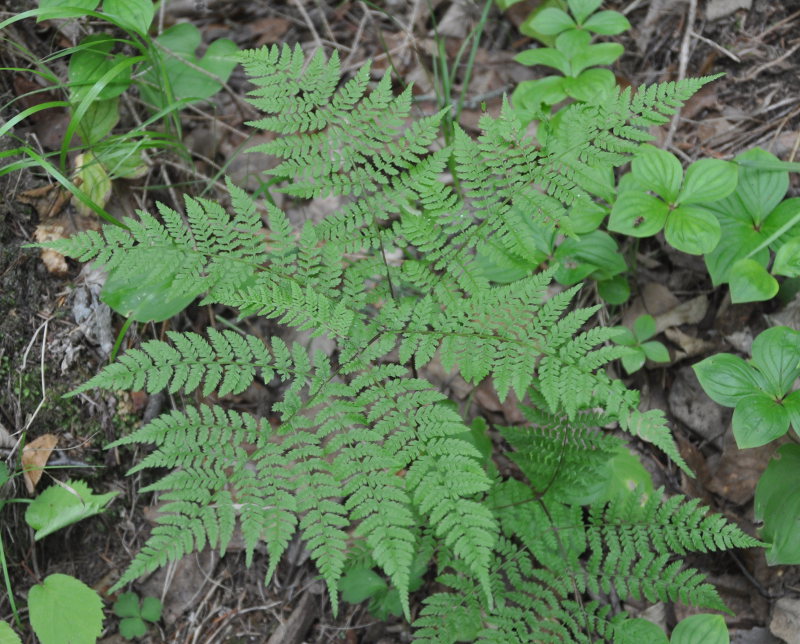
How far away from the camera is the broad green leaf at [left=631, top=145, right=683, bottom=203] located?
124 inches

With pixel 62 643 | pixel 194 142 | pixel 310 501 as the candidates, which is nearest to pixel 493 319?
pixel 310 501

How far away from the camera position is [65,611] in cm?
283

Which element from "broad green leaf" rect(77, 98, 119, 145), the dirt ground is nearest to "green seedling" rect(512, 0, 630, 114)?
the dirt ground

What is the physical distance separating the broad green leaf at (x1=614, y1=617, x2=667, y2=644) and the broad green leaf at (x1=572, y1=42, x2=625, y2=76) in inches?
109

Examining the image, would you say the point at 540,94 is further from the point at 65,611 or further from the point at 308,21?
the point at 65,611

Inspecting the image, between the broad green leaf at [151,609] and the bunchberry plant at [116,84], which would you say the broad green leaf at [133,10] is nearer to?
the bunchberry plant at [116,84]

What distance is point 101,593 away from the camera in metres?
3.10

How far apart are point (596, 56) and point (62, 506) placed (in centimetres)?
354

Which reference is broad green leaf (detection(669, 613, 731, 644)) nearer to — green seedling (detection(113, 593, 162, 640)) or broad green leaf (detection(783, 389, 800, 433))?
broad green leaf (detection(783, 389, 800, 433))

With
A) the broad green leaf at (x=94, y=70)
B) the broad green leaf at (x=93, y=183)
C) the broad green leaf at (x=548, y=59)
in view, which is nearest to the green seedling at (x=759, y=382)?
the broad green leaf at (x=548, y=59)

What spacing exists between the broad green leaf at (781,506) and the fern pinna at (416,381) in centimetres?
41

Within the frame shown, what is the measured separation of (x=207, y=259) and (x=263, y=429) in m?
0.75

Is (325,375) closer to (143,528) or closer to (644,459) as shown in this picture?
(143,528)

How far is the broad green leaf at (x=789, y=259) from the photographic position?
284 cm
